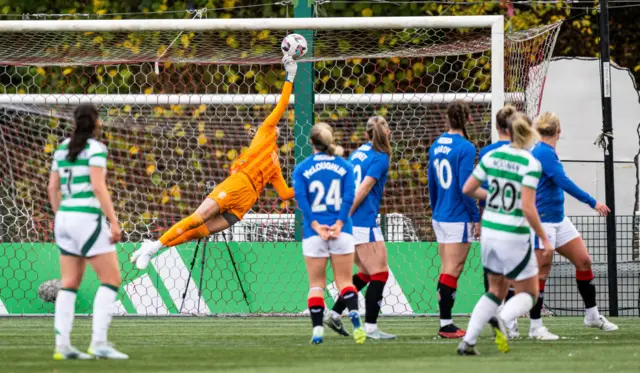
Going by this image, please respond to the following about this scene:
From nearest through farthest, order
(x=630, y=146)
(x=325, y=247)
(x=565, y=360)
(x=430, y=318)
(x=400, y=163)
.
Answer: (x=565, y=360), (x=325, y=247), (x=430, y=318), (x=400, y=163), (x=630, y=146)

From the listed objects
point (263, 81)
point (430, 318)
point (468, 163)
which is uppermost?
point (263, 81)

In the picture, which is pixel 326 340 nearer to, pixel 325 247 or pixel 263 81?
pixel 325 247

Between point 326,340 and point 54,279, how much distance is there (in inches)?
201

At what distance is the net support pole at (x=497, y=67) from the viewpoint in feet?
43.9

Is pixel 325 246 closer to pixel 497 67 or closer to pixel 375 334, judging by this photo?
pixel 375 334

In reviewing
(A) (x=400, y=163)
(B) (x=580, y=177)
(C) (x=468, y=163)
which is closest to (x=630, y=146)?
(B) (x=580, y=177)

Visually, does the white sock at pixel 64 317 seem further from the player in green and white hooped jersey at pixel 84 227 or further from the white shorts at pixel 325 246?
the white shorts at pixel 325 246

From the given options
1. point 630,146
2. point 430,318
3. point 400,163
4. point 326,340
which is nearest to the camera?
point 326,340

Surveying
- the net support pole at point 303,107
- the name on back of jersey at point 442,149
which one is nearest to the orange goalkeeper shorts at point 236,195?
the net support pole at point 303,107

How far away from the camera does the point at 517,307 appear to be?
8.74 metres

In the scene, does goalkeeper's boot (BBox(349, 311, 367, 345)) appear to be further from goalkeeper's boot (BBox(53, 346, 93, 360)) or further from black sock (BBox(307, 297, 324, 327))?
goalkeeper's boot (BBox(53, 346, 93, 360))

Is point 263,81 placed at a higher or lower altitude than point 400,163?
higher

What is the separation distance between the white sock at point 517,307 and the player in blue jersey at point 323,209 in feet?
4.92

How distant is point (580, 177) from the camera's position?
54.9 feet
